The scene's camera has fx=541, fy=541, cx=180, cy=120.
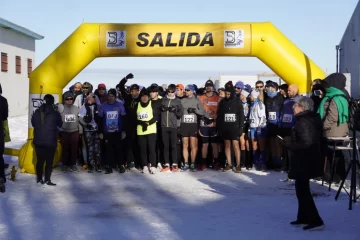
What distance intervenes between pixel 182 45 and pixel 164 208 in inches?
161

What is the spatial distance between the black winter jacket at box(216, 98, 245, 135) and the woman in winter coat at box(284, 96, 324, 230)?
4.45 meters

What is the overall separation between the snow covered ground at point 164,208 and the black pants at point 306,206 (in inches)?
7.3

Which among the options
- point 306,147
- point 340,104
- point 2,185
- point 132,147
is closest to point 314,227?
point 306,147

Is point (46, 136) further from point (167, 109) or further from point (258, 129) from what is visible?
point (258, 129)

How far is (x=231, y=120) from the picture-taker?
10742 mm

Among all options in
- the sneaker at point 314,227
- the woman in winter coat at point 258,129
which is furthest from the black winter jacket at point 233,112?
the sneaker at point 314,227

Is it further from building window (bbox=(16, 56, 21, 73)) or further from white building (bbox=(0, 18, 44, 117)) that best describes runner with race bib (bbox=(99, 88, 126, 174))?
building window (bbox=(16, 56, 21, 73))

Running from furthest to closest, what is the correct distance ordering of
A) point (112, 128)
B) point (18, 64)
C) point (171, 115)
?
1. point (18, 64)
2. point (171, 115)
3. point (112, 128)

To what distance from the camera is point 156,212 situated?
708cm

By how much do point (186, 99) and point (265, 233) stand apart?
17.7ft

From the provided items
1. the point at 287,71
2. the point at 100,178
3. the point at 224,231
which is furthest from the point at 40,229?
the point at 287,71

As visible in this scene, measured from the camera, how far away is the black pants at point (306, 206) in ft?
20.2

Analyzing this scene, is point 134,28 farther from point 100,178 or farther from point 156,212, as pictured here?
point 156,212

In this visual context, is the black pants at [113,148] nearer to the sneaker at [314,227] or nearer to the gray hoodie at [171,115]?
the gray hoodie at [171,115]
